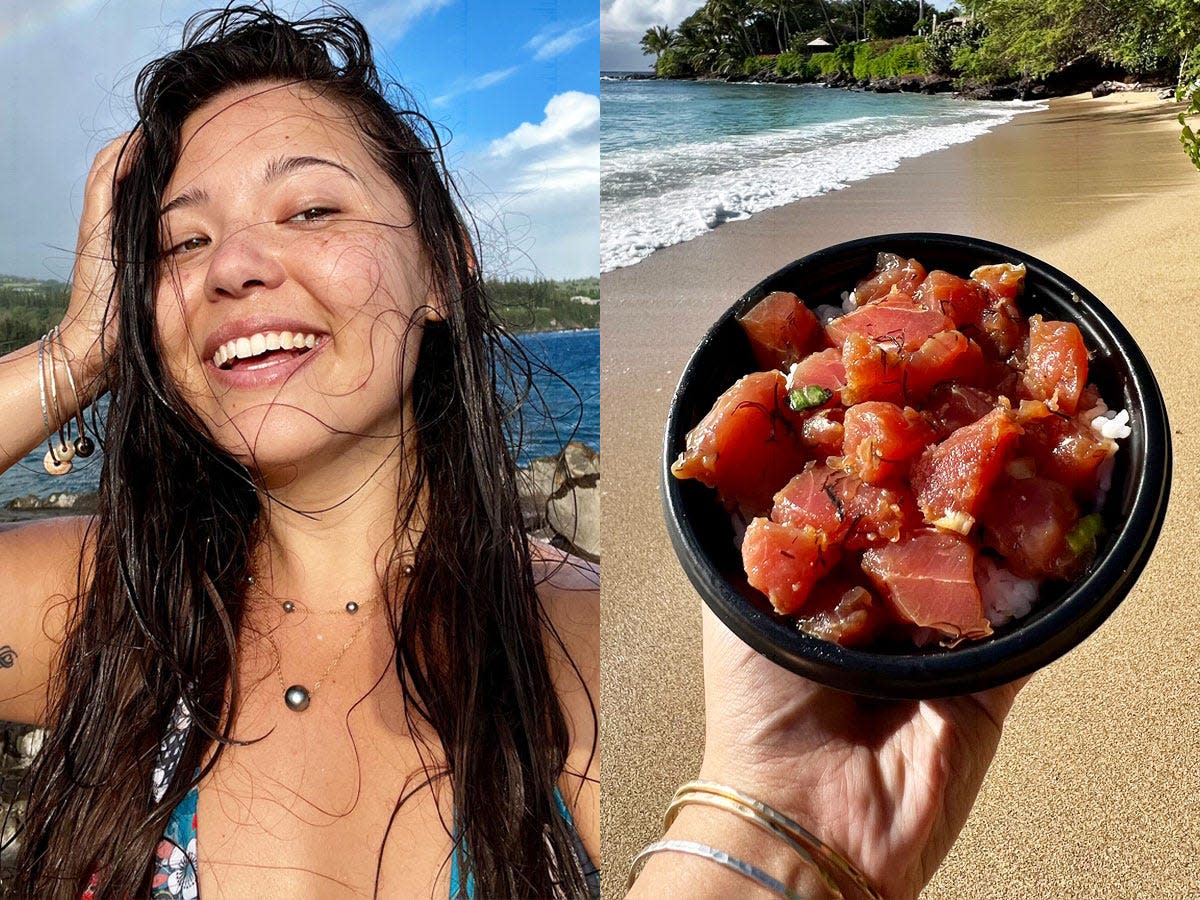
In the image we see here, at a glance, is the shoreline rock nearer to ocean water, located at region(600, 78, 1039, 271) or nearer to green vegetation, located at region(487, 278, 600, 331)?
green vegetation, located at region(487, 278, 600, 331)

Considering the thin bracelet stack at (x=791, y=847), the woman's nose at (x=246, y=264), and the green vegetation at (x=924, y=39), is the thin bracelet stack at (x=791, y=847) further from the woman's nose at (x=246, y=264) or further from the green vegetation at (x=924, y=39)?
the green vegetation at (x=924, y=39)

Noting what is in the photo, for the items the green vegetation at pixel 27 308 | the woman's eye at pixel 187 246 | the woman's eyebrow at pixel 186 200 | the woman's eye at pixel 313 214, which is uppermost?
the woman's eyebrow at pixel 186 200

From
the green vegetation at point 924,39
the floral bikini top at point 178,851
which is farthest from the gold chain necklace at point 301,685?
the green vegetation at point 924,39

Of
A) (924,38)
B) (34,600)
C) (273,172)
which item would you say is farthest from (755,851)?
(924,38)

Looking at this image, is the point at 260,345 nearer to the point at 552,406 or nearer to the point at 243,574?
the point at 243,574

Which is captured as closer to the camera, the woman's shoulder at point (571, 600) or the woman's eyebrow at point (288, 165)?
the woman's eyebrow at point (288, 165)

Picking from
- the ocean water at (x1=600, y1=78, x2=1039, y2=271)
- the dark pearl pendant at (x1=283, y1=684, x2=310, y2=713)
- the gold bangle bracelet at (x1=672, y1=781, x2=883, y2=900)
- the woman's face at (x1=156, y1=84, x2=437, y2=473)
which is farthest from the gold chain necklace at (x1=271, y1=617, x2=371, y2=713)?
the ocean water at (x1=600, y1=78, x2=1039, y2=271)

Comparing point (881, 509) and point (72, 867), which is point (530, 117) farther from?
point (72, 867)
